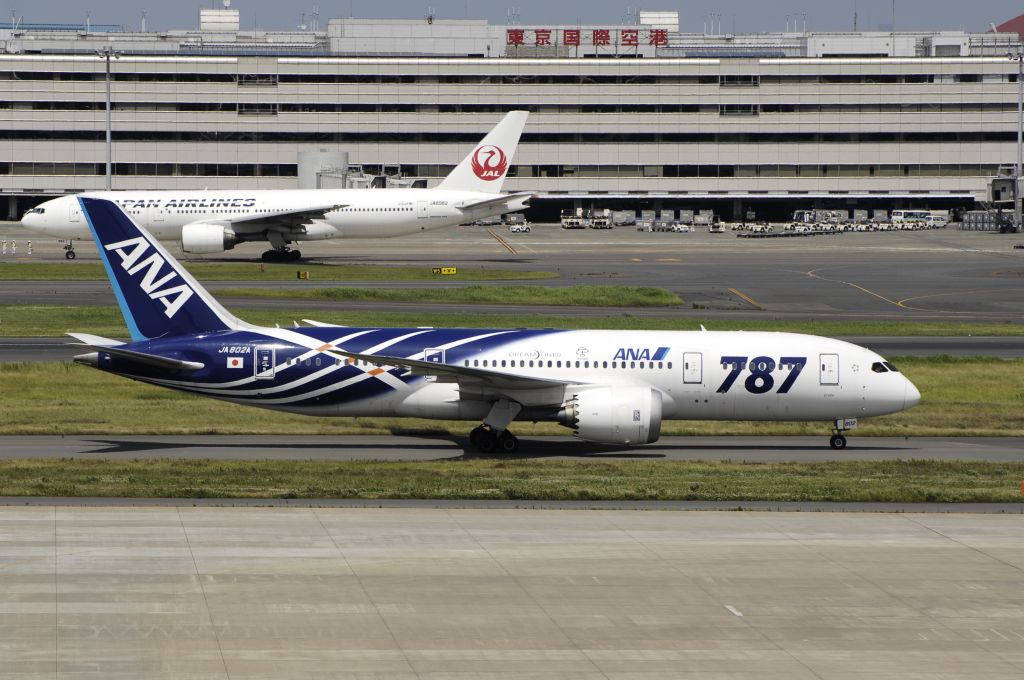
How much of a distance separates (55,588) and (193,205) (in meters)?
75.4

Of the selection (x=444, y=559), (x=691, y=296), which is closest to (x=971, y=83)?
(x=691, y=296)

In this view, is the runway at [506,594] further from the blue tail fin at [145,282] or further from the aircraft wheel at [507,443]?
the blue tail fin at [145,282]

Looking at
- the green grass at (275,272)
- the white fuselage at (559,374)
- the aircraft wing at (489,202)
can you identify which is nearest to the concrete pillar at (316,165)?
the aircraft wing at (489,202)

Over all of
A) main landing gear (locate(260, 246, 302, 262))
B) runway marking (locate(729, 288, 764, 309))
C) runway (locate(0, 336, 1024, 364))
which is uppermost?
main landing gear (locate(260, 246, 302, 262))

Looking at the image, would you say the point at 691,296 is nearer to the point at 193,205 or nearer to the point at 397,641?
the point at 193,205

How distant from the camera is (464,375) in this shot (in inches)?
1421

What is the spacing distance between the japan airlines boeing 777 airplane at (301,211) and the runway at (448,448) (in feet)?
181

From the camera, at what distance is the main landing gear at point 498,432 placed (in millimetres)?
36875

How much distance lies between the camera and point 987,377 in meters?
51.1

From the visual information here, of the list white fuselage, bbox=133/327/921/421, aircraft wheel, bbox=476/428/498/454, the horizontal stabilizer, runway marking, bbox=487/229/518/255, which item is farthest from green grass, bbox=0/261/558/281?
aircraft wheel, bbox=476/428/498/454

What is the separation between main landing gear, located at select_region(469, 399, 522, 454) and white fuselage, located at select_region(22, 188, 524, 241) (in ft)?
199

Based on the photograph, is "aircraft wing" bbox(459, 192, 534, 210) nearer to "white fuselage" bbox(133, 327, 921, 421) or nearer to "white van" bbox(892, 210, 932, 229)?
"white fuselage" bbox(133, 327, 921, 421)

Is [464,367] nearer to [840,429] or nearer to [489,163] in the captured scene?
[840,429]

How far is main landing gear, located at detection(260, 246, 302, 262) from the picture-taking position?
317ft
